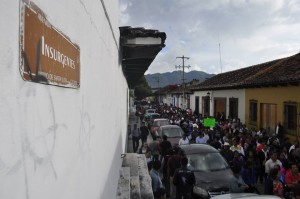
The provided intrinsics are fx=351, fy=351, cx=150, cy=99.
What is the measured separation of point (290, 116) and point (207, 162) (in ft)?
29.5

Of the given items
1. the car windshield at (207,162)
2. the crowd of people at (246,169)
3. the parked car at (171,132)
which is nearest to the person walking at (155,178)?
the crowd of people at (246,169)

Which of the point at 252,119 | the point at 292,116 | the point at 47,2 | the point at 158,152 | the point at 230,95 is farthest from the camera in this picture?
the point at 230,95

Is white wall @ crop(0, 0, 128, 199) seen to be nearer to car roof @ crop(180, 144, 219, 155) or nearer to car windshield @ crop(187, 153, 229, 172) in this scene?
car windshield @ crop(187, 153, 229, 172)

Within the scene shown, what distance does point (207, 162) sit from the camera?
1054 centimetres

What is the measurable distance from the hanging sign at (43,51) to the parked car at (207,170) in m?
7.57

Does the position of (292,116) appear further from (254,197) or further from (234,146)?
(254,197)

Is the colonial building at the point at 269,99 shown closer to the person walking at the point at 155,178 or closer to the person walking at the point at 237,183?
the person walking at the point at 237,183

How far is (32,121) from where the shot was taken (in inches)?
61.0

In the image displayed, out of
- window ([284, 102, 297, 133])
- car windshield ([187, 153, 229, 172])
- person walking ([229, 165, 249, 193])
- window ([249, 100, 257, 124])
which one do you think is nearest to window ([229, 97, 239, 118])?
window ([249, 100, 257, 124])

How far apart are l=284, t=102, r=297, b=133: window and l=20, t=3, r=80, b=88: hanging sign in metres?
16.5

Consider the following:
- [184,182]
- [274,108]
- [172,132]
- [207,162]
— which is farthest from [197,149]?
[274,108]

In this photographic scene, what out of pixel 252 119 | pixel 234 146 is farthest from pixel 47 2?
pixel 252 119

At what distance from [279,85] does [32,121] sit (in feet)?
60.7

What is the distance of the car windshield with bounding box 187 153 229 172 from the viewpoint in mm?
10297
